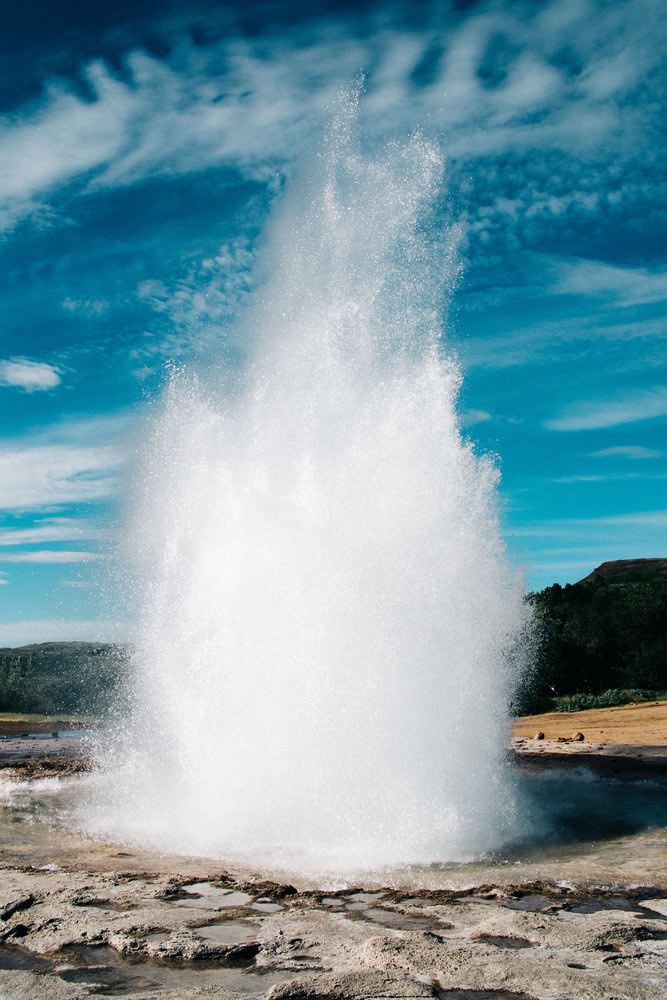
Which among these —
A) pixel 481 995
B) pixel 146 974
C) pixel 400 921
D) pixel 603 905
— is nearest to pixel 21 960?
pixel 146 974

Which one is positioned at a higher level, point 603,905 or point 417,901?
point 417,901

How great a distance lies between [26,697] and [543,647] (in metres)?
35.5

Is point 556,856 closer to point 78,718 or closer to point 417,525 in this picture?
point 417,525

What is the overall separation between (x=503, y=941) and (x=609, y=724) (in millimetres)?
22712

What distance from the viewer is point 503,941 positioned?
6535 mm

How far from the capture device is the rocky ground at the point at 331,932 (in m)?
5.60

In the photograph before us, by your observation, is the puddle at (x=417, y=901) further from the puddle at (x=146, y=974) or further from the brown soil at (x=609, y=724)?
the brown soil at (x=609, y=724)

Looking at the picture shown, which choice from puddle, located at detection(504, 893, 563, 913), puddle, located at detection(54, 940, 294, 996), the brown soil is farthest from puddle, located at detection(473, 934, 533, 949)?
the brown soil

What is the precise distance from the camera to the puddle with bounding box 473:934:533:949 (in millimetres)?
6422

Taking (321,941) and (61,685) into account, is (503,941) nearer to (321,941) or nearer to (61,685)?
(321,941)

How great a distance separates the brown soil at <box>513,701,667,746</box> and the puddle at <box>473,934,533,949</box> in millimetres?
17524

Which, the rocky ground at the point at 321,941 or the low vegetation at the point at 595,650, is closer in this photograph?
the rocky ground at the point at 321,941

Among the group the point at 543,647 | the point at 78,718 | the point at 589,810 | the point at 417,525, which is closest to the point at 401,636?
the point at 417,525

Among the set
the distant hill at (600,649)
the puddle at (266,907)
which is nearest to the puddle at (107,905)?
the puddle at (266,907)
